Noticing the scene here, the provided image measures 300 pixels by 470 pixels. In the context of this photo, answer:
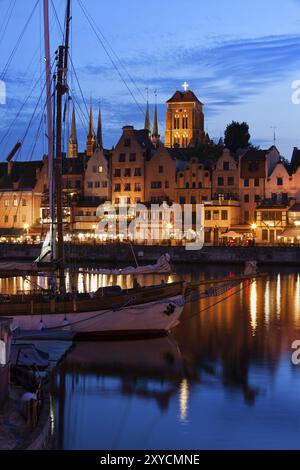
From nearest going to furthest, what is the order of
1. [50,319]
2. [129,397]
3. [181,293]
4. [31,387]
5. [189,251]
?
[31,387] < [129,397] < [50,319] < [181,293] < [189,251]

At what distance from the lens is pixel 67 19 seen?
44438 millimetres

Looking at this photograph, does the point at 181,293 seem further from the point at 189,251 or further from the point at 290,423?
the point at 189,251

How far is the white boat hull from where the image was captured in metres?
39.3

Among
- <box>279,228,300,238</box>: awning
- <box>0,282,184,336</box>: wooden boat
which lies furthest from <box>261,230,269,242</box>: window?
<box>0,282,184,336</box>: wooden boat

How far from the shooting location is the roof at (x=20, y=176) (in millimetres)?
131875

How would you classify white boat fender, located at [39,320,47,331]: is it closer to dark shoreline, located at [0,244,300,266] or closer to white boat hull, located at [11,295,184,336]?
white boat hull, located at [11,295,184,336]

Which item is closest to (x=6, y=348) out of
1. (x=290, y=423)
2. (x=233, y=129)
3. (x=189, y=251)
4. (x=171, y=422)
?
(x=171, y=422)

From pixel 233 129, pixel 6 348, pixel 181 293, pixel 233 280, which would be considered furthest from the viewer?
pixel 233 129

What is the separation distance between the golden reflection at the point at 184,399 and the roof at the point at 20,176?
334 ft

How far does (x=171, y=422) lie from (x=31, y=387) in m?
4.99

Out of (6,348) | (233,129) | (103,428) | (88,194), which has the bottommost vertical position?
(103,428)
